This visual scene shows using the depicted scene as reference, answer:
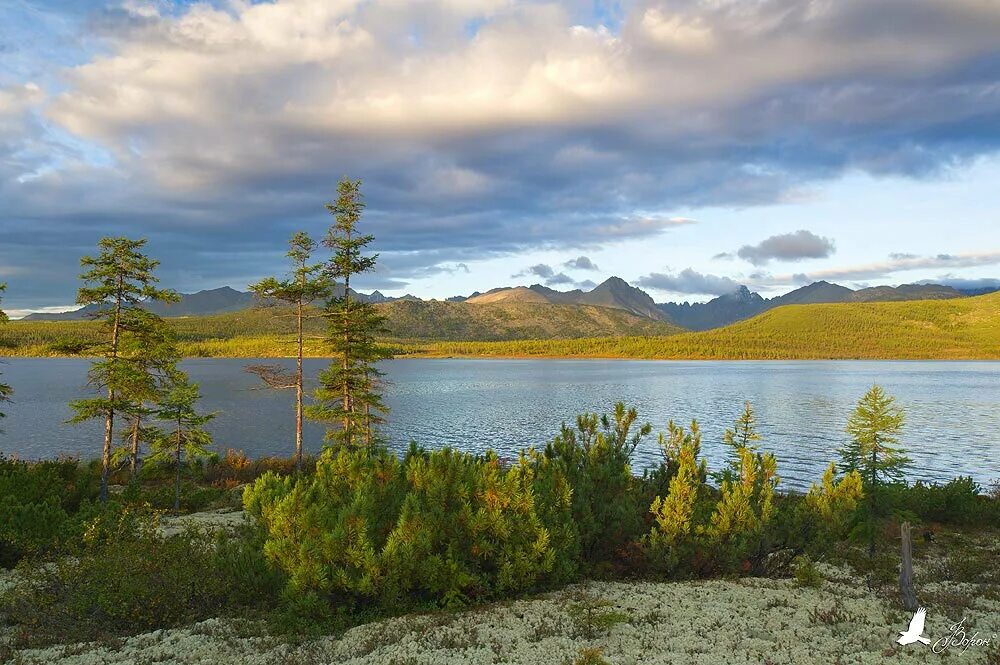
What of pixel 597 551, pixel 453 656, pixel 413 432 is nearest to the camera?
pixel 453 656

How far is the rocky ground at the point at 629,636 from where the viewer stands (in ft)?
31.3

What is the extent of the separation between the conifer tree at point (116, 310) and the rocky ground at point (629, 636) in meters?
18.3

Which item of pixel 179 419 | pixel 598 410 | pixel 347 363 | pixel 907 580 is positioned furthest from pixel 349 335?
pixel 598 410

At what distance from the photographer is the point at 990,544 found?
1934 cm

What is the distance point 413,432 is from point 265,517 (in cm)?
5272

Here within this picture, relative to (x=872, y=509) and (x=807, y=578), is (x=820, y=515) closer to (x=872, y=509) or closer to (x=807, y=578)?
(x=807, y=578)

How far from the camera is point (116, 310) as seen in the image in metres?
27.5

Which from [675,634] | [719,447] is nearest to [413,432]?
[719,447]

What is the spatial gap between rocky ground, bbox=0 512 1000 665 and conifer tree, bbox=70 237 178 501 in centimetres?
1833

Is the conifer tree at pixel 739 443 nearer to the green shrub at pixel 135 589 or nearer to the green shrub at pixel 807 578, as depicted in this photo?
the green shrub at pixel 807 578

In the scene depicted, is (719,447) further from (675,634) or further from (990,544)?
(675,634)

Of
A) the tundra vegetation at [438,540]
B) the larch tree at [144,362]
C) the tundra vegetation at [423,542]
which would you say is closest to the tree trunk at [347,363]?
the larch tree at [144,362]

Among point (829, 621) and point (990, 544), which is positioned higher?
point (829, 621)

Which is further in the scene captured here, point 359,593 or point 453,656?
point 359,593
